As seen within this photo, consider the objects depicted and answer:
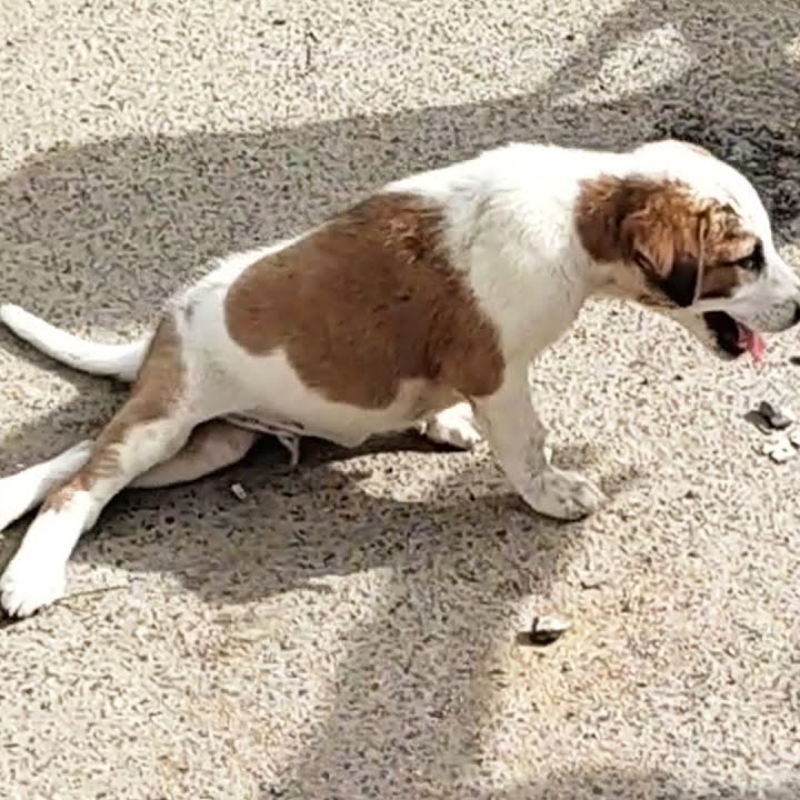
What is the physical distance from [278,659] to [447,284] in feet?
2.56

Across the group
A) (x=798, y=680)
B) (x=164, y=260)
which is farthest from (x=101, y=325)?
(x=798, y=680)

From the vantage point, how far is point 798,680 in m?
3.84

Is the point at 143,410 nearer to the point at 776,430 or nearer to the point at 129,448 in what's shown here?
the point at 129,448

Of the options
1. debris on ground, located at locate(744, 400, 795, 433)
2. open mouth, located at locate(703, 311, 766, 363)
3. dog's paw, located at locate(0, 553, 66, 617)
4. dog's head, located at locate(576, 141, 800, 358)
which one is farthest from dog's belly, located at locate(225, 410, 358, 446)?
debris on ground, located at locate(744, 400, 795, 433)

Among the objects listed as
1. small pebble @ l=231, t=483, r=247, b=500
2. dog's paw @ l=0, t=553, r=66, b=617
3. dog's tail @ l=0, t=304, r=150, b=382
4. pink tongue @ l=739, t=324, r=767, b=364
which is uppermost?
dog's tail @ l=0, t=304, r=150, b=382

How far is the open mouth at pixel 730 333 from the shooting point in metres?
3.99

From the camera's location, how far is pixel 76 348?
4434mm

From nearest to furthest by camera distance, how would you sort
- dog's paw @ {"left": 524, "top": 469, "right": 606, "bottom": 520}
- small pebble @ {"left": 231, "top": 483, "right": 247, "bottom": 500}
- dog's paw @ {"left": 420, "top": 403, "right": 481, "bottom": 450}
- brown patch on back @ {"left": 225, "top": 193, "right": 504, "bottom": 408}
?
brown patch on back @ {"left": 225, "top": 193, "right": 504, "bottom": 408} → dog's paw @ {"left": 524, "top": 469, "right": 606, "bottom": 520} → small pebble @ {"left": 231, "top": 483, "right": 247, "bottom": 500} → dog's paw @ {"left": 420, "top": 403, "right": 481, "bottom": 450}

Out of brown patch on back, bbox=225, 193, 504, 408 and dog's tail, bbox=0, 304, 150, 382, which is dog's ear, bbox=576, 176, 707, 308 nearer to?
brown patch on back, bbox=225, 193, 504, 408

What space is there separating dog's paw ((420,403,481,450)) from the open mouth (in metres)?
0.57

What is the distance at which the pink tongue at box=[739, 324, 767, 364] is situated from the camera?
401 centimetres

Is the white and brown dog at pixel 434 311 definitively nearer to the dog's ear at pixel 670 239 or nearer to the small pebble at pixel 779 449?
the dog's ear at pixel 670 239

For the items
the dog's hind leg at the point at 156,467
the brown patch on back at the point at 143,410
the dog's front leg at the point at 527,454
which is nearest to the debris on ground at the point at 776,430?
the dog's front leg at the point at 527,454

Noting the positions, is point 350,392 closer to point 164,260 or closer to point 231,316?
point 231,316
